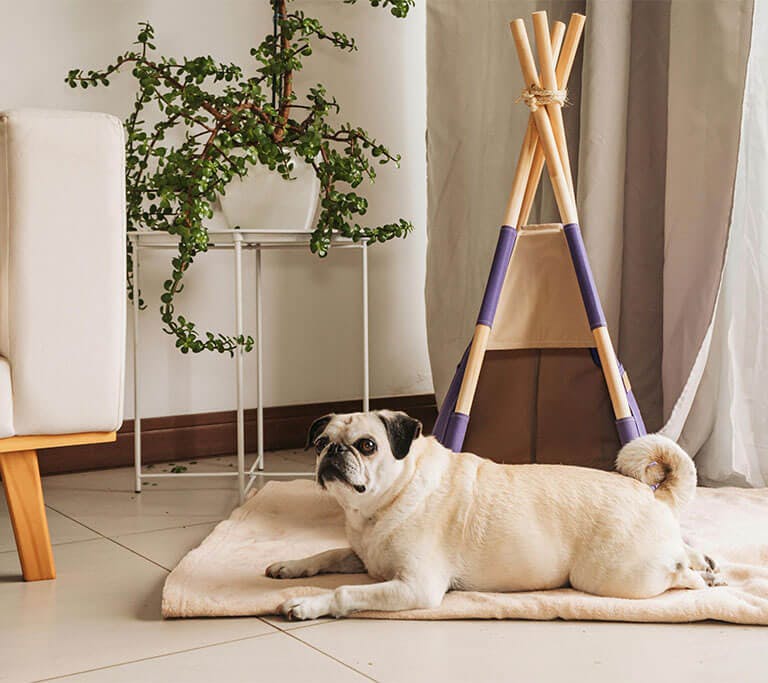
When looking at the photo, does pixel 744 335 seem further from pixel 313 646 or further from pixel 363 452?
pixel 313 646

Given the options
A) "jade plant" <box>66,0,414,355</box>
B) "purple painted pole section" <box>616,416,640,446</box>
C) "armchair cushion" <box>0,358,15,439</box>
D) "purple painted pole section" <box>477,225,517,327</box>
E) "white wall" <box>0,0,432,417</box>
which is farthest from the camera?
"white wall" <box>0,0,432,417</box>

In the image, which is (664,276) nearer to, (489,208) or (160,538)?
(489,208)

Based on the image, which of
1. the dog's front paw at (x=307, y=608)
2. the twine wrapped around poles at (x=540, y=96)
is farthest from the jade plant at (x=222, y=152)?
the dog's front paw at (x=307, y=608)

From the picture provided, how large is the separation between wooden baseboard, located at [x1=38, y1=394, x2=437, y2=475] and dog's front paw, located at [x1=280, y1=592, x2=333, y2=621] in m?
1.25

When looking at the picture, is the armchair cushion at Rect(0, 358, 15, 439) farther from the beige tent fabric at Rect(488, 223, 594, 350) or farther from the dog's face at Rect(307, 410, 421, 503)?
the beige tent fabric at Rect(488, 223, 594, 350)

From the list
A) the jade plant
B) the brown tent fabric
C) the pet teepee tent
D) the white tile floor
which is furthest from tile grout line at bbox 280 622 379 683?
the jade plant

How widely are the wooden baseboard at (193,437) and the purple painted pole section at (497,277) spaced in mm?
1078

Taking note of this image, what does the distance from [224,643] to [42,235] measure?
695mm

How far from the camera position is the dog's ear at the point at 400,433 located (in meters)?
1.42

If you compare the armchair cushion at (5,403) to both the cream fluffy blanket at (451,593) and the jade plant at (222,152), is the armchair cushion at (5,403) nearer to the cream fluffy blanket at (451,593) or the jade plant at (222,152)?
the cream fluffy blanket at (451,593)

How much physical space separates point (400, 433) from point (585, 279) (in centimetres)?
57

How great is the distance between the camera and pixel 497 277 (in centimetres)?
184

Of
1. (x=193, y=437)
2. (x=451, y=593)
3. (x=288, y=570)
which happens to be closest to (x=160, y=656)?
(x=288, y=570)

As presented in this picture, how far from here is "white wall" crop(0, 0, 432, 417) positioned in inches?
94.8
